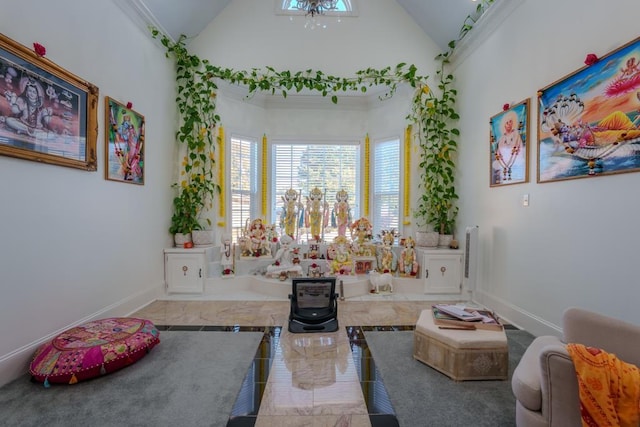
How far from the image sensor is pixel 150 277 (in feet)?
12.0

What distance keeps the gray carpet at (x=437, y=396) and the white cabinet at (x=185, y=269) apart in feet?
8.46

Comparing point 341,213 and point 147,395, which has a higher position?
point 341,213

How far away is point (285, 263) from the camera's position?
4.29m

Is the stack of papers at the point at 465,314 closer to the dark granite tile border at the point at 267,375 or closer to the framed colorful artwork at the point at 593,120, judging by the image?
the dark granite tile border at the point at 267,375

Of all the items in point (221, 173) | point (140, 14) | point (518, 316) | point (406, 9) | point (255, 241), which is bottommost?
point (518, 316)

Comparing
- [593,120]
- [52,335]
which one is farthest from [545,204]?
[52,335]

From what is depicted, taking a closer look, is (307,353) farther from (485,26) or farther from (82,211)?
(485,26)

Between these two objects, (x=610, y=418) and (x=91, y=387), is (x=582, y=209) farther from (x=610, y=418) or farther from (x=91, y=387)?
(x=91, y=387)

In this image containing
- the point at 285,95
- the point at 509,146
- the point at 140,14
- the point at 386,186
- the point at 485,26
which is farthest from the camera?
the point at 386,186

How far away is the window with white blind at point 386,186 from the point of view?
15.6 ft

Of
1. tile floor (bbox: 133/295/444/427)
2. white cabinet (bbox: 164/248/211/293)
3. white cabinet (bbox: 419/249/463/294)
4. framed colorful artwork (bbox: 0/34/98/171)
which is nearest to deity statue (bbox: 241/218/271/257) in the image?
white cabinet (bbox: 164/248/211/293)

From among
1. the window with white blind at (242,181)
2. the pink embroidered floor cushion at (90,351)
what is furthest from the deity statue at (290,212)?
the pink embroidered floor cushion at (90,351)

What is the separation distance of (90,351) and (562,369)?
108 inches

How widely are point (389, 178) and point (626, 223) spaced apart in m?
3.10
